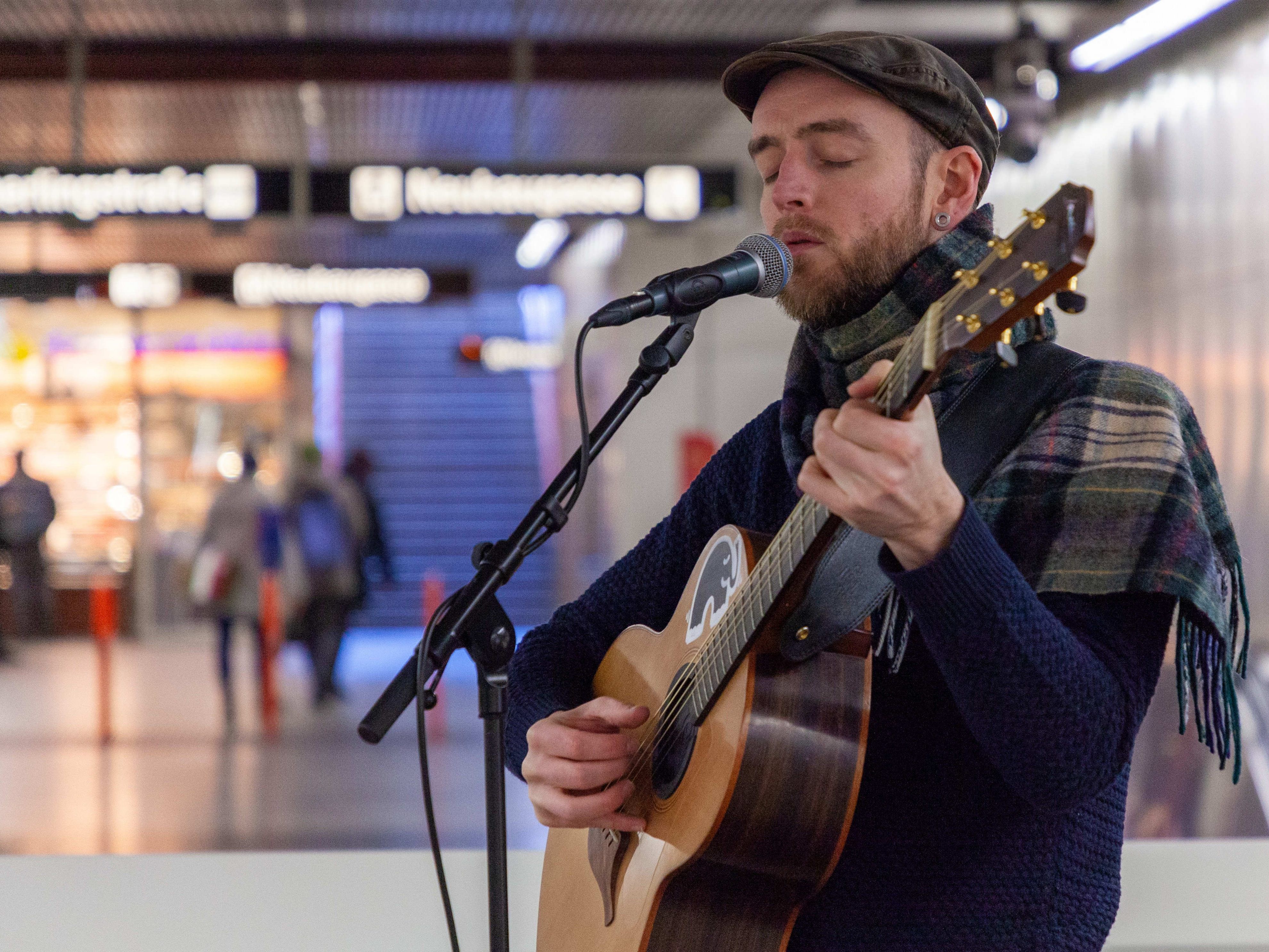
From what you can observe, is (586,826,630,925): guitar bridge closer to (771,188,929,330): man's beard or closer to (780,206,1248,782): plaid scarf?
(780,206,1248,782): plaid scarf

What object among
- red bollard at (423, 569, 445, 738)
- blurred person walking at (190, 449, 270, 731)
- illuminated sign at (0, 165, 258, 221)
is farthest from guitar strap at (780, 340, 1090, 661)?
blurred person walking at (190, 449, 270, 731)

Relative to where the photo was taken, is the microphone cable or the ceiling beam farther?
the ceiling beam

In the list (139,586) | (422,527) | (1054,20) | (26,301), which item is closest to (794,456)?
(1054,20)

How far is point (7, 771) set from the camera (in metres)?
6.17

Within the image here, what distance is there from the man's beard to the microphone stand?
146 mm

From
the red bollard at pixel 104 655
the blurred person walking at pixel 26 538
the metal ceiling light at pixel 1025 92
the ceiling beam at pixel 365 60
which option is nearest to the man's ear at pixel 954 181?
the metal ceiling light at pixel 1025 92

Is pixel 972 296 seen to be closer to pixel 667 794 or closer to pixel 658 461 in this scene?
pixel 667 794

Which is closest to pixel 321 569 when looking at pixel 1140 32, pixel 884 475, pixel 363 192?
pixel 363 192

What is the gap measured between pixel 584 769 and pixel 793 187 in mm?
750

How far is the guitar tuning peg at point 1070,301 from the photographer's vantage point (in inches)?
41.0

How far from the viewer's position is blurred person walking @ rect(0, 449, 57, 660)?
11.1 meters

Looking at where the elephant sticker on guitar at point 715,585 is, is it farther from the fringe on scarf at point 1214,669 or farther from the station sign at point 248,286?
the station sign at point 248,286

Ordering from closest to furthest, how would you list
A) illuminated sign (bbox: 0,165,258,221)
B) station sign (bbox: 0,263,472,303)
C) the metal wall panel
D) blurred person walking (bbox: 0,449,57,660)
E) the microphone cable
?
the microphone cable → illuminated sign (bbox: 0,165,258,221) → the metal wall panel → station sign (bbox: 0,263,472,303) → blurred person walking (bbox: 0,449,57,660)

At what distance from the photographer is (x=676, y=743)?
1.50 meters
